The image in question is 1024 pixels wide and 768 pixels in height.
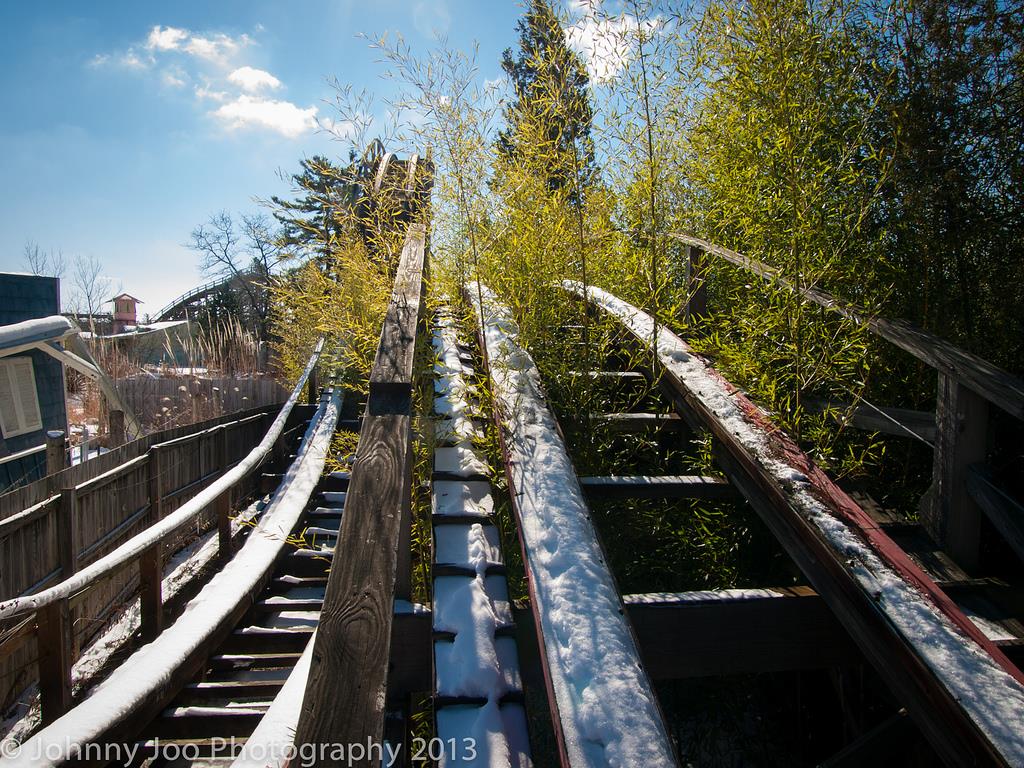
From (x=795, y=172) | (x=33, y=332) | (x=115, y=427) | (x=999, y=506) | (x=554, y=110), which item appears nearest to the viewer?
(x=999, y=506)

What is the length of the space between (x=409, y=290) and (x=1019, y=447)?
6.84 feet

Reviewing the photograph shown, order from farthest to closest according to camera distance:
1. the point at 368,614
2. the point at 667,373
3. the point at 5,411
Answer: the point at 5,411 → the point at 667,373 → the point at 368,614

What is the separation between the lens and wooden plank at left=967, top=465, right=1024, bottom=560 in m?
1.44

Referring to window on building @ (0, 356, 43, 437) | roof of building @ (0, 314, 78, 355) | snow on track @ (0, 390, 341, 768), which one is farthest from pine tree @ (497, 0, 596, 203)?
window on building @ (0, 356, 43, 437)

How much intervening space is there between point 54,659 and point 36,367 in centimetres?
787

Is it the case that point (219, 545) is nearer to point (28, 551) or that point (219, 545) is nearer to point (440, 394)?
point (28, 551)

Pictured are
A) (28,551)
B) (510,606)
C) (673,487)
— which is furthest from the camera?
(28,551)

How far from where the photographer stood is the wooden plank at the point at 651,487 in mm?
1797

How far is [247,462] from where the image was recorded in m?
4.14

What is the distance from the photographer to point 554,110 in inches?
81.8

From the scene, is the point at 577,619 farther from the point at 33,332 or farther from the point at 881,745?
the point at 33,332

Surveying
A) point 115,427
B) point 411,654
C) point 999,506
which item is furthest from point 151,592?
point 115,427

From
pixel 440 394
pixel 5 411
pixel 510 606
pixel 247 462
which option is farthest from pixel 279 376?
pixel 510 606

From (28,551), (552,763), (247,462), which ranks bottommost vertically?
(552,763)
